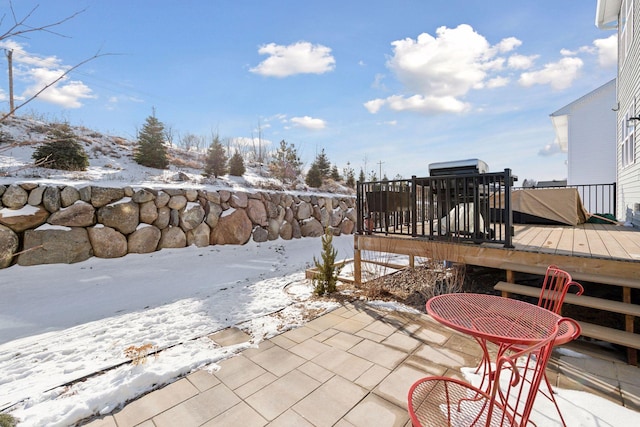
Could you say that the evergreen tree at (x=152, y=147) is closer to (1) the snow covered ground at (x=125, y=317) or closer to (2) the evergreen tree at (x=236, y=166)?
(1) the snow covered ground at (x=125, y=317)

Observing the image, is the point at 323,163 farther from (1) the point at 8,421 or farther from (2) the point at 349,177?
(1) the point at 8,421

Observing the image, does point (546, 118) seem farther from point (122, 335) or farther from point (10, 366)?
point (10, 366)

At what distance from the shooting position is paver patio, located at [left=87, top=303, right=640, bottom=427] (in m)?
1.75

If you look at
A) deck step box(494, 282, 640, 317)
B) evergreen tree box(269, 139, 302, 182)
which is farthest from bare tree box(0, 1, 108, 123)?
evergreen tree box(269, 139, 302, 182)

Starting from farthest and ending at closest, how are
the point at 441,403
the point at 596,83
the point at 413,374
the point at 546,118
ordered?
the point at 546,118 → the point at 596,83 → the point at 413,374 → the point at 441,403

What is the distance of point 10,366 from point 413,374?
11.0 ft

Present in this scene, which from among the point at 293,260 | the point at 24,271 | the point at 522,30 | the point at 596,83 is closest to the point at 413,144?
the point at 596,83

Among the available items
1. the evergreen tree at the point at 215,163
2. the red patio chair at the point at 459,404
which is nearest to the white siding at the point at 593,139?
the red patio chair at the point at 459,404

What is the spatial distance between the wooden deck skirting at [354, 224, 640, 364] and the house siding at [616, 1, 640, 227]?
2.12 m

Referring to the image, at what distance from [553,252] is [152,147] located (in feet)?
30.4

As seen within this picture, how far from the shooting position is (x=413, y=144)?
1290cm

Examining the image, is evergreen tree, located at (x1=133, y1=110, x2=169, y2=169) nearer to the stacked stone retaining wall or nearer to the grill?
the stacked stone retaining wall

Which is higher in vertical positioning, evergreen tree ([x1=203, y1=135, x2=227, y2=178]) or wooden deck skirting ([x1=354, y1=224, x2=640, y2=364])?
evergreen tree ([x1=203, y1=135, x2=227, y2=178])

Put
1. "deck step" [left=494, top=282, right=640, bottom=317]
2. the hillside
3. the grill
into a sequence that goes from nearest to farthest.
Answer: "deck step" [left=494, top=282, right=640, bottom=317] < the grill < the hillside
